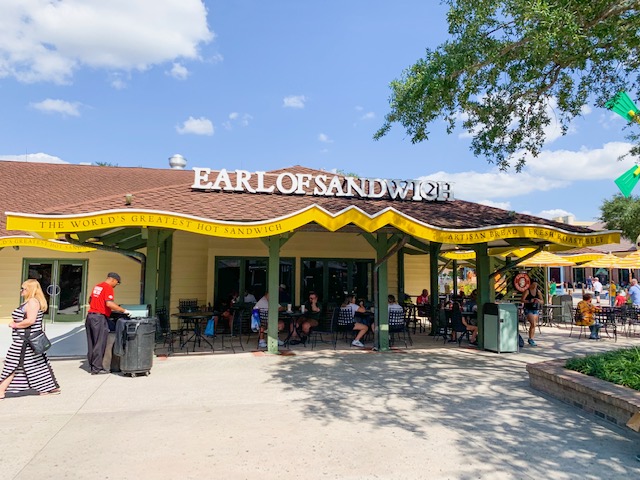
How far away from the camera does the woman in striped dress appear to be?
18.0 feet

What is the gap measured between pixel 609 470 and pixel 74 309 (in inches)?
566

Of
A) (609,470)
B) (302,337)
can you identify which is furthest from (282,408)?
(302,337)

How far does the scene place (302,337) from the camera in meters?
10.1

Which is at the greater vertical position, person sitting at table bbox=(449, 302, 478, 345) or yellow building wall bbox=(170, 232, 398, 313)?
yellow building wall bbox=(170, 232, 398, 313)

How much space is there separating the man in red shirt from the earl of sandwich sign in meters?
3.59

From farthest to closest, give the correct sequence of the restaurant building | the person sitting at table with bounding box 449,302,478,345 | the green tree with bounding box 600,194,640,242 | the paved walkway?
the green tree with bounding box 600,194,640,242
the person sitting at table with bounding box 449,302,478,345
the restaurant building
the paved walkway

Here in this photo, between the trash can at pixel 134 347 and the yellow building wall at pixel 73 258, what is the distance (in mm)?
7214

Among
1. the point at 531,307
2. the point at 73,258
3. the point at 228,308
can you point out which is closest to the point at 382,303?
the point at 531,307

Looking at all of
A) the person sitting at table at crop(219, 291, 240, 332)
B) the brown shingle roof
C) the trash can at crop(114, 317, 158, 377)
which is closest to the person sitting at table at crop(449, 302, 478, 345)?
the brown shingle roof

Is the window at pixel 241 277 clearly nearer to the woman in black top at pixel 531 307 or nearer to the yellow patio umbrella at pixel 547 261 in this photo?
the woman in black top at pixel 531 307

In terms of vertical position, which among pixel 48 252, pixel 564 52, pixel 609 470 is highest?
pixel 564 52

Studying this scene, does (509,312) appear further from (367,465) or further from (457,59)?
(367,465)

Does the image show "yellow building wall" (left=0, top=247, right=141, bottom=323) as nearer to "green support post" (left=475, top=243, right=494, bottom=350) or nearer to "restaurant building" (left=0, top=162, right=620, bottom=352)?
"restaurant building" (left=0, top=162, right=620, bottom=352)

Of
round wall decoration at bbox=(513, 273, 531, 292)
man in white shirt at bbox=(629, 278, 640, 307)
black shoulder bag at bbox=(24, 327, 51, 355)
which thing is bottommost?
black shoulder bag at bbox=(24, 327, 51, 355)
